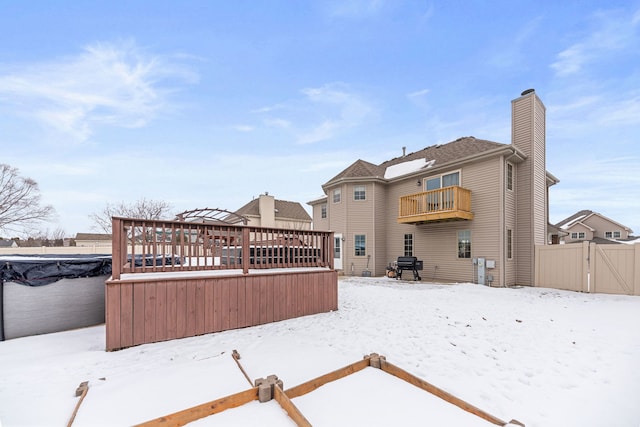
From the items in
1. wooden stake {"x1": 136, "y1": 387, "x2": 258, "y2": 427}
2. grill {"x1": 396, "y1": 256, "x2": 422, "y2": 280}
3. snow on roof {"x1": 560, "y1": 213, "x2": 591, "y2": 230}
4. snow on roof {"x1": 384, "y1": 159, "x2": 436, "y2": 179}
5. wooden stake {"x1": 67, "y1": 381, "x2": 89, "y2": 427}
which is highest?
snow on roof {"x1": 384, "y1": 159, "x2": 436, "y2": 179}

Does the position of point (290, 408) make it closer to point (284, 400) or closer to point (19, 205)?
point (284, 400)

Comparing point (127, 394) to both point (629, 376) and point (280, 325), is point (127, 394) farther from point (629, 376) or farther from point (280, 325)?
point (629, 376)

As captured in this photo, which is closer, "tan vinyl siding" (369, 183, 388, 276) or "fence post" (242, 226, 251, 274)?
"fence post" (242, 226, 251, 274)

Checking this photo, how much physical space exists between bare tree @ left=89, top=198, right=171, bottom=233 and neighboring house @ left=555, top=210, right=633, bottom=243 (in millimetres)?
42079

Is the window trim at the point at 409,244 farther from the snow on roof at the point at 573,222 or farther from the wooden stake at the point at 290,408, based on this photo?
the snow on roof at the point at 573,222

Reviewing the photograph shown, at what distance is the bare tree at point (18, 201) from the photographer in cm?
1980

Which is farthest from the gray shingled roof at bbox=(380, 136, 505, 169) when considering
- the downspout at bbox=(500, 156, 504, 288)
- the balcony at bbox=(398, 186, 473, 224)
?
the balcony at bbox=(398, 186, 473, 224)

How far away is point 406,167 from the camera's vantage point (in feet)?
44.6

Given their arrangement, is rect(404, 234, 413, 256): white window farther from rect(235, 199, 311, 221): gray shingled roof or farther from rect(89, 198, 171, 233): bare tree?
rect(89, 198, 171, 233): bare tree

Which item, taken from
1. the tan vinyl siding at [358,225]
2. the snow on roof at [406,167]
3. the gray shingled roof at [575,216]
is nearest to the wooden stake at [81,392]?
the tan vinyl siding at [358,225]

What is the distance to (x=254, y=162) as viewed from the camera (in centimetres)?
2384

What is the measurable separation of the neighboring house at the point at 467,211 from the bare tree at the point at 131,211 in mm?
23326

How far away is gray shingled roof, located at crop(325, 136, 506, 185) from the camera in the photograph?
1102 cm

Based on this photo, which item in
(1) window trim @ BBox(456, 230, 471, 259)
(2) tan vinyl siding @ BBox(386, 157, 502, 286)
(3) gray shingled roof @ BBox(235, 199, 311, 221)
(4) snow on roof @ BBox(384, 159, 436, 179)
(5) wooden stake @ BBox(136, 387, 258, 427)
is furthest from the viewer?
(3) gray shingled roof @ BBox(235, 199, 311, 221)
